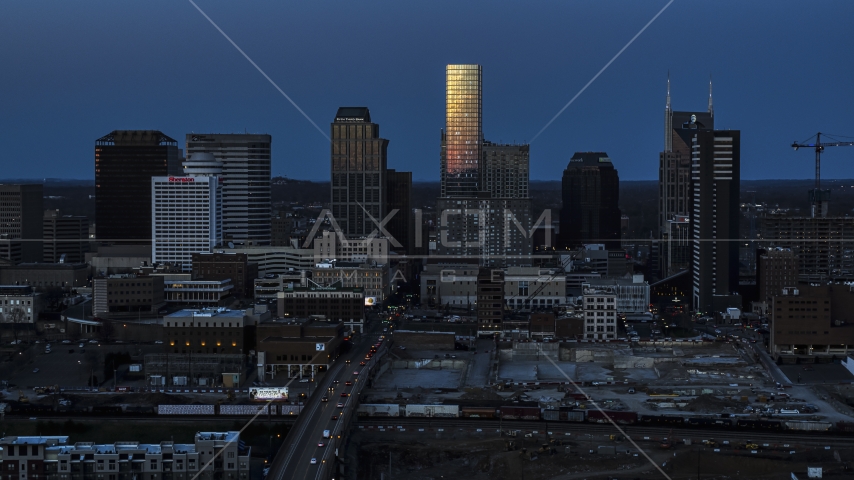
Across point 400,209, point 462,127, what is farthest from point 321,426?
point 462,127

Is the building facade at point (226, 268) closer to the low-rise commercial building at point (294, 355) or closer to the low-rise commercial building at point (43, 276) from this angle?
the low-rise commercial building at point (43, 276)

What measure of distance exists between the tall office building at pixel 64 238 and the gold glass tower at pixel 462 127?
2014cm

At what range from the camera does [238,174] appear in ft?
208

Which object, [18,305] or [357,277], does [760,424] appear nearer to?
[357,277]

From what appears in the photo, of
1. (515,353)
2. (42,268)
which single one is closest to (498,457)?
(515,353)

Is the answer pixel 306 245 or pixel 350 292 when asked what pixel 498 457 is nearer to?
pixel 350 292

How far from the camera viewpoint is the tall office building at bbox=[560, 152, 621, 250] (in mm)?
75812

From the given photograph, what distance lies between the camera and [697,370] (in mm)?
36625

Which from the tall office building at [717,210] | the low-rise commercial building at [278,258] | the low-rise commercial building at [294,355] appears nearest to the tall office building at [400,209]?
the low-rise commercial building at [278,258]

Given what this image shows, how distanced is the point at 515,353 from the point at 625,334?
16.1 feet

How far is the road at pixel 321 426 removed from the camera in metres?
25.0

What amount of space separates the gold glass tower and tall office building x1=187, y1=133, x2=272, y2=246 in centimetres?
1352

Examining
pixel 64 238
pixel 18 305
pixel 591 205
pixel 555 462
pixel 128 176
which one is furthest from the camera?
pixel 591 205

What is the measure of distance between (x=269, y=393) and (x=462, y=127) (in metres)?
43.7
